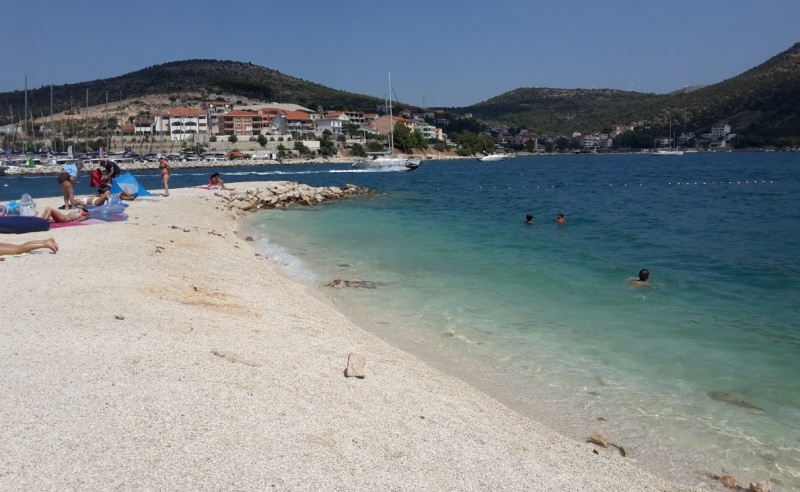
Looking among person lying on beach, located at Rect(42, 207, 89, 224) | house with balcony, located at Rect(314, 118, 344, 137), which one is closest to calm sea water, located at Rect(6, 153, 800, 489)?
person lying on beach, located at Rect(42, 207, 89, 224)

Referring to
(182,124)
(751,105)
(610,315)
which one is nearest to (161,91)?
(182,124)

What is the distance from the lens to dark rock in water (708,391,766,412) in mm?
6539

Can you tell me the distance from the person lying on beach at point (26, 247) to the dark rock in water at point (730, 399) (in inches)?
407

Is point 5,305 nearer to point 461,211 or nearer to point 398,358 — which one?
point 398,358

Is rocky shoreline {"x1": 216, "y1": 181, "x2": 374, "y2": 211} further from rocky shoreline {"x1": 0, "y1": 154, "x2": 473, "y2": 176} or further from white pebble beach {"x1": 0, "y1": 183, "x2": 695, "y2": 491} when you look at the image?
rocky shoreline {"x1": 0, "y1": 154, "x2": 473, "y2": 176}

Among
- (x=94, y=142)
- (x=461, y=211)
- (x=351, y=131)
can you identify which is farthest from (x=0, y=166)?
(x=351, y=131)

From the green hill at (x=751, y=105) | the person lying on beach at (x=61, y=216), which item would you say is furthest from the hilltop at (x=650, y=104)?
the person lying on beach at (x=61, y=216)

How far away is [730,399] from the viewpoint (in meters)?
6.72

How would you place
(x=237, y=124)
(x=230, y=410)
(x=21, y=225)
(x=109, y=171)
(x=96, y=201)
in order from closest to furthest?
(x=230, y=410) → (x=21, y=225) → (x=96, y=201) → (x=109, y=171) → (x=237, y=124)

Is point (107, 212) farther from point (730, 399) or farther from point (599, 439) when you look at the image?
point (730, 399)

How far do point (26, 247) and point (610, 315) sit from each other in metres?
9.97

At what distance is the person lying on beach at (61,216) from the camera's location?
14.7 meters

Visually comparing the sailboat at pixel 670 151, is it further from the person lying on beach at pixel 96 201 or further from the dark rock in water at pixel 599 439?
the dark rock in water at pixel 599 439

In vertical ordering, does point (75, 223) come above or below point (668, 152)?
below
